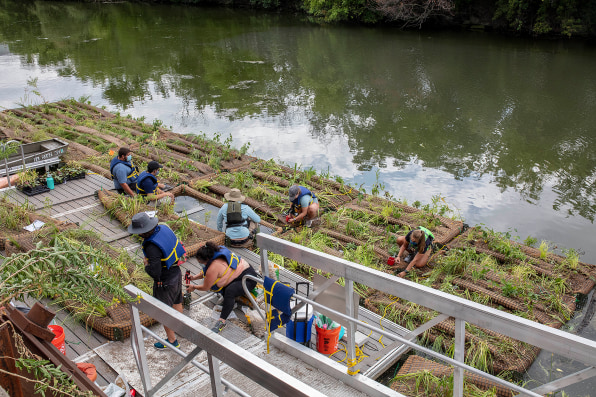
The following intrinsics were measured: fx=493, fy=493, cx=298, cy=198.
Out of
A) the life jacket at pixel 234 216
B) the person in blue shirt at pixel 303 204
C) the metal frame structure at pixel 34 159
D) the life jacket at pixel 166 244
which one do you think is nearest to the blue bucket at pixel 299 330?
the life jacket at pixel 166 244

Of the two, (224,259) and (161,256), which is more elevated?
(161,256)

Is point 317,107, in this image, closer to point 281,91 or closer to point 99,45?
point 281,91

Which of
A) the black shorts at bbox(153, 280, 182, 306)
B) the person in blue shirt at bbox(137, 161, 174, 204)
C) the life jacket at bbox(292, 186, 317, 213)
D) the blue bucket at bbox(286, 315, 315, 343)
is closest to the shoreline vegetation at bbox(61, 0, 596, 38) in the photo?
the life jacket at bbox(292, 186, 317, 213)

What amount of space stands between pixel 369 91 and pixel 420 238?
11802mm

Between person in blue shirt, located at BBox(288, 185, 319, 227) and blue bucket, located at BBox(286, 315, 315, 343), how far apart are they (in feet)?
11.5

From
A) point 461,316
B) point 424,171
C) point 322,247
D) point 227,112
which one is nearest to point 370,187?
point 424,171

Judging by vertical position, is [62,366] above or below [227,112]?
above

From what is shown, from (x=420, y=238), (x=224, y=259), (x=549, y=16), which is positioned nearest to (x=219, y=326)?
(x=224, y=259)

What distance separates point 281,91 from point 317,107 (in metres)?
2.25

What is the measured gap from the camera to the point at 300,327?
179 inches

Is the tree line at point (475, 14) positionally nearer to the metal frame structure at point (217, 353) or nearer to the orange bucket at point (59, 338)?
the orange bucket at point (59, 338)

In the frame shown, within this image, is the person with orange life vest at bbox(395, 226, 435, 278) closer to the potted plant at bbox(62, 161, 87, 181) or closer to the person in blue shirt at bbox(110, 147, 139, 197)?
the person in blue shirt at bbox(110, 147, 139, 197)

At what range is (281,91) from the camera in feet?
58.9

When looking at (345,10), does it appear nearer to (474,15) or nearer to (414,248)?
(474,15)
